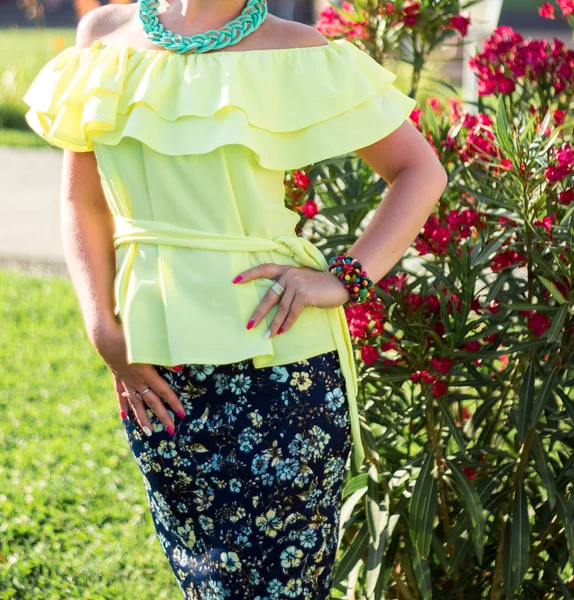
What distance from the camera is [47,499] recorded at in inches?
157

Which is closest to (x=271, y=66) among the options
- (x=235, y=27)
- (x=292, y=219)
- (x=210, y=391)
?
(x=235, y=27)

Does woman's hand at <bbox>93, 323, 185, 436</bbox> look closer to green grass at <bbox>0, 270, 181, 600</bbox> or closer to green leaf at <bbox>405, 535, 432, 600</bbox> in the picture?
green leaf at <bbox>405, 535, 432, 600</bbox>

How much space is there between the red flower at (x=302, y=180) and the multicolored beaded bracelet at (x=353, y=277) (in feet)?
2.23

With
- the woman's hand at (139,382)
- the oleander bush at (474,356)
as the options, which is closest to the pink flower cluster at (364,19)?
the oleander bush at (474,356)

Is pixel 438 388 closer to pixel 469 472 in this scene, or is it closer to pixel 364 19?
pixel 469 472

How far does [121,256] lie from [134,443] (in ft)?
1.34

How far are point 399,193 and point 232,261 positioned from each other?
400mm

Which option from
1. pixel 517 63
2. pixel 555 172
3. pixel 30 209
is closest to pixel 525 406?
pixel 555 172

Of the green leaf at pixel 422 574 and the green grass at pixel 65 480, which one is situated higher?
the green leaf at pixel 422 574

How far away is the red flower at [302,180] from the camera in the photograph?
2598 mm

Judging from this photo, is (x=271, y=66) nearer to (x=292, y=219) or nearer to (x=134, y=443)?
(x=292, y=219)

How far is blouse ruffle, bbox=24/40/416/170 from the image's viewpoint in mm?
1821

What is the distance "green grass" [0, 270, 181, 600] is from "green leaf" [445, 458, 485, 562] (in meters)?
1.31

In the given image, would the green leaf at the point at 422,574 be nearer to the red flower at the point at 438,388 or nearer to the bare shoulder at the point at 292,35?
the red flower at the point at 438,388
